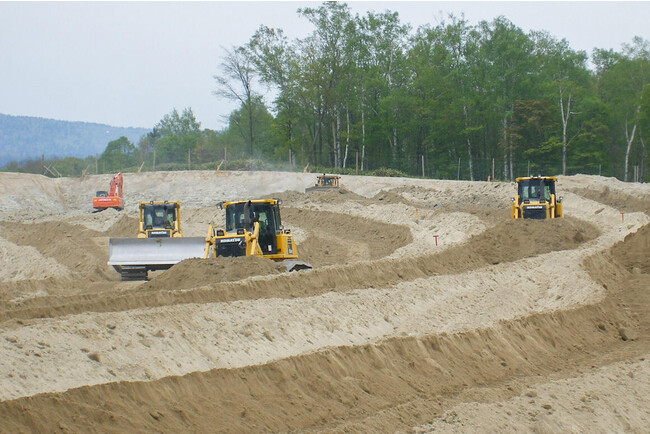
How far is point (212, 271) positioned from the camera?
15.5 m

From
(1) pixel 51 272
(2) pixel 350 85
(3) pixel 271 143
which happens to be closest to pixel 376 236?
(1) pixel 51 272

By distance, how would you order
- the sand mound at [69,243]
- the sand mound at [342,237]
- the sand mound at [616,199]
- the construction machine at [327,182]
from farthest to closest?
the construction machine at [327,182], the sand mound at [616,199], the sand mound at [342,237], the sand mound at [69,243]

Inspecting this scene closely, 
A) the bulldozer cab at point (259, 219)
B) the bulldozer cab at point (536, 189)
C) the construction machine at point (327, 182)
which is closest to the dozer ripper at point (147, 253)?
the bulldozer cab at point (259, 219)

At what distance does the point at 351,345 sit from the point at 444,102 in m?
57.7

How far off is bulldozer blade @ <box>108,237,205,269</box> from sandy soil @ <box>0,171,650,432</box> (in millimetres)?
896

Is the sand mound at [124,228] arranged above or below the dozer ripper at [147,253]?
below

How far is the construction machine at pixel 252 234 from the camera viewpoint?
57.2 feet

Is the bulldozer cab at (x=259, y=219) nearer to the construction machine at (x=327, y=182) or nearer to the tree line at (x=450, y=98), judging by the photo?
the construction machine at (x=327, y=182)

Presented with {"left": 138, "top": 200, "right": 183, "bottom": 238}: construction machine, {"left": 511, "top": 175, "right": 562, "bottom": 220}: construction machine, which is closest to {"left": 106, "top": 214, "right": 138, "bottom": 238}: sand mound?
{"left": 138, "top": 200, "right": 183, "bottom": 238}: construction machine

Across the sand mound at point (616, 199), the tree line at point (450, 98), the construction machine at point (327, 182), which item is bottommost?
the sand mound at point (616, 199)

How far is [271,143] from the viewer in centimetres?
8525

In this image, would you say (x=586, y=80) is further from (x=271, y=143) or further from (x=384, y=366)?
(x=384, y=366)

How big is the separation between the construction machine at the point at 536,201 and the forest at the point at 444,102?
95.9 ft

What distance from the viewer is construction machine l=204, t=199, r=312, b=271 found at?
17.4 meters
